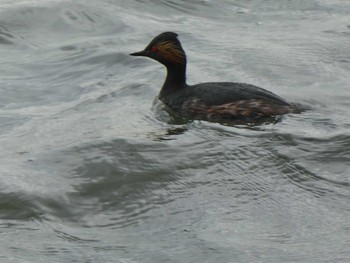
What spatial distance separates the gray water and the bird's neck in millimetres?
320

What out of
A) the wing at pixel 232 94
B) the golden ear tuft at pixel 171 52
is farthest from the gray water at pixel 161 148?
the golden ear tuft at pixel 171 52

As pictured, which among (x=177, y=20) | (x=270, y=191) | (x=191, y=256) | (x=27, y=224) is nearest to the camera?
(x=191, y=256)

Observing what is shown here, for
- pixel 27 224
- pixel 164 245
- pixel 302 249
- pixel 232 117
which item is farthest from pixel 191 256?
pixel 232 117

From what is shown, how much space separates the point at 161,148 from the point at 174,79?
6.26 ft

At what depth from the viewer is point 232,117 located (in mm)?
10312

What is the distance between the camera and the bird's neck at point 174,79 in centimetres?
1103

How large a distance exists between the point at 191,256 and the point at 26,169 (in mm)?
2370

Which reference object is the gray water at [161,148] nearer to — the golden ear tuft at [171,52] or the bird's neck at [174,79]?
the bird's neck at [174,79]

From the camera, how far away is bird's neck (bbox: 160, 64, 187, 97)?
11.0 m

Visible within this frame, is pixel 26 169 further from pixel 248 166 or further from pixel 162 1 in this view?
pixel 162 1

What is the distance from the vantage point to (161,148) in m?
9.31

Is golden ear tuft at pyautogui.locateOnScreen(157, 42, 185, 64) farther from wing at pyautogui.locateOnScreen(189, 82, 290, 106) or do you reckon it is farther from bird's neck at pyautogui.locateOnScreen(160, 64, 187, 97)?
wing at pyautogui.locateOnScreen(189, 82, 290, 106)

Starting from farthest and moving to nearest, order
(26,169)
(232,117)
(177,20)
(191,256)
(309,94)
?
(177,20)
(309,94)
(232,117)
(26,169)
(191,256)

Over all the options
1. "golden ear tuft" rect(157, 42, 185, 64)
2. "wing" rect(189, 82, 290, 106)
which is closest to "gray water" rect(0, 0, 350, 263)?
"wing" rect(189, 82, 290, 106)
